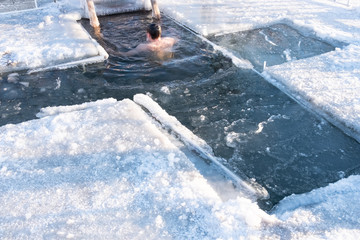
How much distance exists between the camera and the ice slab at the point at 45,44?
5805 millimetres

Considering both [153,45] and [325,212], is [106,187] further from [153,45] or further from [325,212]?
[153,45]

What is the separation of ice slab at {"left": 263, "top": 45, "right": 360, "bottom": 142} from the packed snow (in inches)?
0.6

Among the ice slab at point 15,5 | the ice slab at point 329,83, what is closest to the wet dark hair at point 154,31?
the ice slab at point 329,83

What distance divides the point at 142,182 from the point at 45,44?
4610 millimetres

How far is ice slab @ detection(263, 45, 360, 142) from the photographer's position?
4.27 meters

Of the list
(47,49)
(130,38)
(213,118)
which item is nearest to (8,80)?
(47,49)

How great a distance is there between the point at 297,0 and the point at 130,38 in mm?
5468

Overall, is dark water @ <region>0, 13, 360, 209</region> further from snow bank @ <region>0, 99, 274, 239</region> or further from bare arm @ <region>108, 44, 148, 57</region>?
snow bank @ <region>0, 99, 274, 239</region>

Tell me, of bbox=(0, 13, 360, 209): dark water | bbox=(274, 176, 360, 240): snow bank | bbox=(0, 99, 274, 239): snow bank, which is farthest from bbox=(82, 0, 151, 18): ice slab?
bbox=(274, 176, 360, 240): snow bank

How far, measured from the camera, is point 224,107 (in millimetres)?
4691

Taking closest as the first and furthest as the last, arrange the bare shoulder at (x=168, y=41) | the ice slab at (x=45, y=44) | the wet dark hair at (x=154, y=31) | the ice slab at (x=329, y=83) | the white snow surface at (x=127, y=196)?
the white snow surface at (x=127, y=196)
the ice slab at (x=329, y=83)
the ice slab at (x=45, y=44)
the wet dark hair at (x=154, y=31)
the bare shoulder at (x=168, y=41)

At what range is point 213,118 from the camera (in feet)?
14.6

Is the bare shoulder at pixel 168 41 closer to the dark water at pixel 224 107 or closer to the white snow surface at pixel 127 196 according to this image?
the dark water at pixel 224 107

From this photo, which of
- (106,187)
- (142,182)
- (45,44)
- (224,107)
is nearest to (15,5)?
(45,44)
